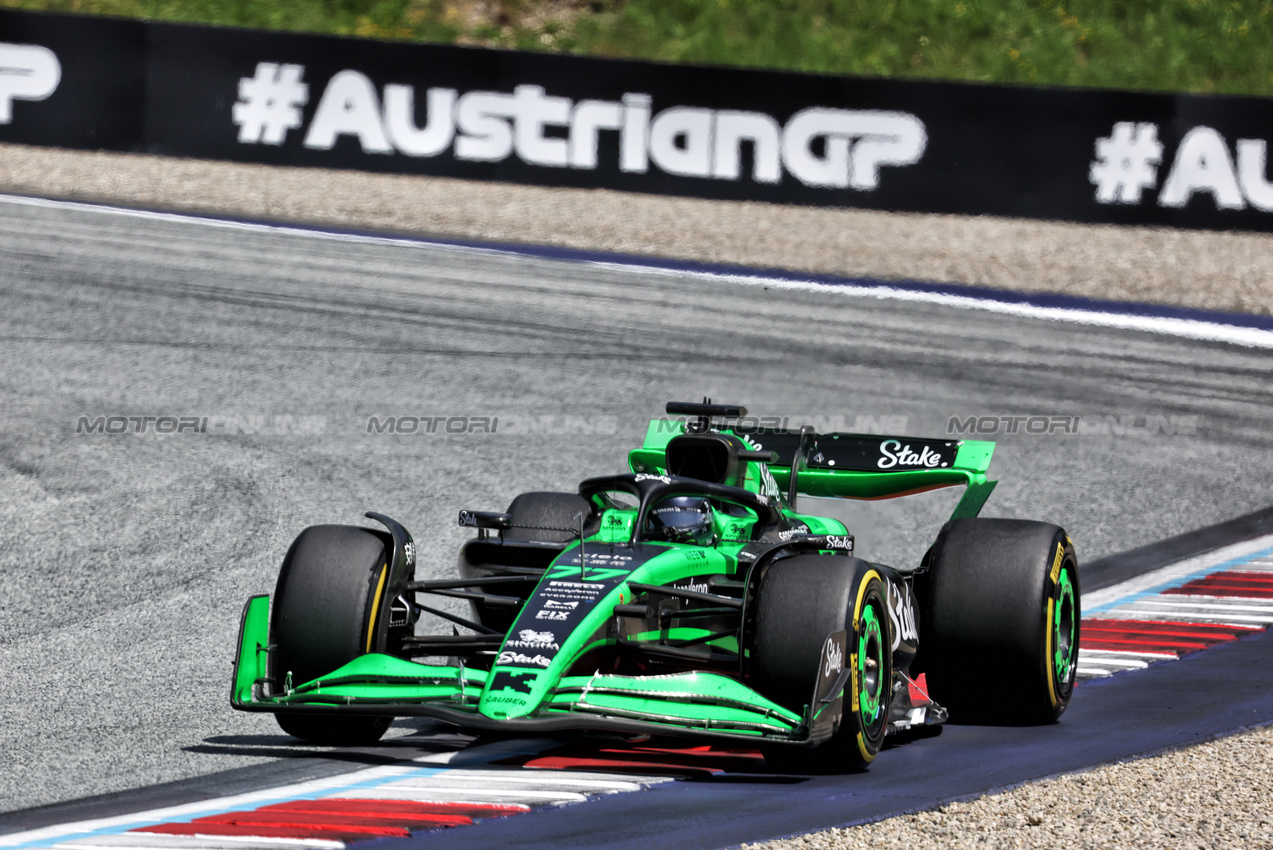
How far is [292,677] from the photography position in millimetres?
6816

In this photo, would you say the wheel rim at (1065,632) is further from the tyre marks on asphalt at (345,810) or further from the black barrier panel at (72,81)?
the black barrier panel at (72,81)

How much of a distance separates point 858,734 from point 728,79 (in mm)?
14292

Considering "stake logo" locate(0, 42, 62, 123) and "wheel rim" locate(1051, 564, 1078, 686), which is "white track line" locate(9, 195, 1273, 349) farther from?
"wheel rim" locate(1051, 564, 1078, 686)

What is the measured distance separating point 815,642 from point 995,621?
142 centimetres

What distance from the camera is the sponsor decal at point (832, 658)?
6.29 m

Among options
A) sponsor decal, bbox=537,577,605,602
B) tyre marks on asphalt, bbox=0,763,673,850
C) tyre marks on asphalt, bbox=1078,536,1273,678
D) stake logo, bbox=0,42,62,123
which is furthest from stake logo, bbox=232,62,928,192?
tyre marks on asphalt, bbox=0,763,673,850

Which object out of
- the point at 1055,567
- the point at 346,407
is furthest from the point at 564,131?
the point at 1055,567

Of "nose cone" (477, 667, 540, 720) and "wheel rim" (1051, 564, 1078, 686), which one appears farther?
"wheel rim" (1051, 564, 1078, 686)

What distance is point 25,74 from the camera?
1994 cm

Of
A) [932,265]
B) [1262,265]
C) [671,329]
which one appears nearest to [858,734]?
[671,329]

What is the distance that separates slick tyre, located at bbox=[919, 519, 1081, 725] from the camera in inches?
293

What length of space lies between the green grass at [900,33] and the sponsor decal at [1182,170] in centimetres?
620

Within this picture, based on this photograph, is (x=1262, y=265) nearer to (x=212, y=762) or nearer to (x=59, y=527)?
(x=59, y=527)

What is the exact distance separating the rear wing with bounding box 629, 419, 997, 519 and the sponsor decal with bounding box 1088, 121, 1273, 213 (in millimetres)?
11730
